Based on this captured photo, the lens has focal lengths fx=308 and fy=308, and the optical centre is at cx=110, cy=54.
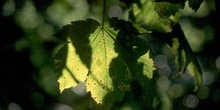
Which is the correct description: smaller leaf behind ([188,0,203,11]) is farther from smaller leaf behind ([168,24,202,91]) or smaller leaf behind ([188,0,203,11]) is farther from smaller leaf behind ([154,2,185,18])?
smaller leaf behind ([168,24,202,91])

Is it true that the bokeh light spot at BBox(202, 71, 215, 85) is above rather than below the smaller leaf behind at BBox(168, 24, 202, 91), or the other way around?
below

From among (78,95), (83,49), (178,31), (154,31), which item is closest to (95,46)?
(83,49)

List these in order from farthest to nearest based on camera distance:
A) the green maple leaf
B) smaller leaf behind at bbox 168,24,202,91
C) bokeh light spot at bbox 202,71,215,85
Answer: bokeh light spot at bbox 202,71,215,85 → smaller leaf behind at bbox 168,24,202,91 → the green maple leaf

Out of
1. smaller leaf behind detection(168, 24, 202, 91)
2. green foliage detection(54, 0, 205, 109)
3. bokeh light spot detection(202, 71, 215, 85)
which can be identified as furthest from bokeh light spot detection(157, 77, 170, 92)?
green foliage detection(54, 0, 205, 109)

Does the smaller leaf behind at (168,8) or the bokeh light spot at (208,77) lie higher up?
the smaller leaf behind at (168,8)

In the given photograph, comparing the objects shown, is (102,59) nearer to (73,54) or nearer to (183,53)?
(73,54)

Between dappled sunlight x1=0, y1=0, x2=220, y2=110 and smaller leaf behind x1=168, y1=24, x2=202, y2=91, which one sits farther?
smaller leaf behind x1=168, y1=24, x2=202, y2=91

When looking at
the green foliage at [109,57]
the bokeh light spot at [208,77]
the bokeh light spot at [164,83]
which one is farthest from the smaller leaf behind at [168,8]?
the bokeh light spot at [208,77]

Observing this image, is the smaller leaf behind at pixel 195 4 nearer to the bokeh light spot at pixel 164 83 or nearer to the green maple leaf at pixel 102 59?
the green maple leaf at pixel 102 59

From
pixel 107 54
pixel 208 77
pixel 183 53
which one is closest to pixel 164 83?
pixel 208 77
